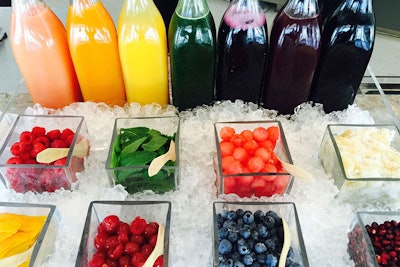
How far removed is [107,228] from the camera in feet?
2.00

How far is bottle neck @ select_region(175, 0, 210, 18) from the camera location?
747mm

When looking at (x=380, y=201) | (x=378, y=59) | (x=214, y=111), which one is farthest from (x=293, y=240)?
(x=378, y=59)

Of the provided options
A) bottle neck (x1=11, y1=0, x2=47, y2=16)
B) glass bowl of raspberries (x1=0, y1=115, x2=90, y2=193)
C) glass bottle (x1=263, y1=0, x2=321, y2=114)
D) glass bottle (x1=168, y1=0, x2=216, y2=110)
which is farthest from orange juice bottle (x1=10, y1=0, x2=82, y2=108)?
glass bottle (x1=263, y1=0, x2=321, y2=114)

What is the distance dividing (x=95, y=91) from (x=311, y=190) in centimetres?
52

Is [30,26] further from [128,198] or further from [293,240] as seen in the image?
[293,240]

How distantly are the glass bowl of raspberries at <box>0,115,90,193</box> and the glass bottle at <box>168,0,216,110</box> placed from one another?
23 centimetres

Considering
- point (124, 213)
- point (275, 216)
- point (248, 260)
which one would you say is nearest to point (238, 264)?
point (248, 260)

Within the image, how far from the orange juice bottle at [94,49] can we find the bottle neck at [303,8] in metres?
0.37

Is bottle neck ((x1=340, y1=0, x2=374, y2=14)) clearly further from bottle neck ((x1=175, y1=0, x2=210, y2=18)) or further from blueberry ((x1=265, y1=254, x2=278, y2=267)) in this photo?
blueberry ((x1=265, y1=254, x2=278, y2=267))

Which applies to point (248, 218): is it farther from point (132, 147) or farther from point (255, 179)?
point (132, 147)

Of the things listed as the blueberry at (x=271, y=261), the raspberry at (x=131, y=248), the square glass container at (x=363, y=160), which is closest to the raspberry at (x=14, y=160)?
the raspberry at (x=131, y=248)

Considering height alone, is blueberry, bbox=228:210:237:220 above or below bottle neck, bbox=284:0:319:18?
below

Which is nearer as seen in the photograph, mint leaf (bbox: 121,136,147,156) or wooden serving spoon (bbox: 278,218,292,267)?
wooden serving spoon (bbox: 278,218,292,267)

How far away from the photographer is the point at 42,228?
1.97 ft
